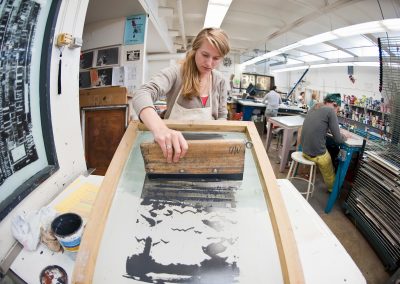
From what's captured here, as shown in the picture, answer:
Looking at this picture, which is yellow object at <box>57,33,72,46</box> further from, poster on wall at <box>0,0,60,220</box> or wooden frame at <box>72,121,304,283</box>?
wooden frame at <box>72,121,304,283</box>

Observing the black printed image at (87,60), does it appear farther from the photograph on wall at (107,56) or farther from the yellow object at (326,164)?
the yellow object at (326,164)

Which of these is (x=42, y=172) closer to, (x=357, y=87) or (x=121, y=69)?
(x=121, y=69)

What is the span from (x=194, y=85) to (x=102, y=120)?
1572mm

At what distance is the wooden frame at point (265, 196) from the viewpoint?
503mm

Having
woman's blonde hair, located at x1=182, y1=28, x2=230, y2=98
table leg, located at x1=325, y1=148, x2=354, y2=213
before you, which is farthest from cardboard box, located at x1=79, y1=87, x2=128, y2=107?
table leg, located at x1=325, y1=148, x2=354, y2=213

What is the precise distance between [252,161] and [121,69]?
2305mm

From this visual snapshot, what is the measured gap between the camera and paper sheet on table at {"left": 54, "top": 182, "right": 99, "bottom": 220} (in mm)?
920

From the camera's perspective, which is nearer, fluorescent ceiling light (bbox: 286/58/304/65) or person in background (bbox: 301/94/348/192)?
person in background (bbox: 301/94/348/192)

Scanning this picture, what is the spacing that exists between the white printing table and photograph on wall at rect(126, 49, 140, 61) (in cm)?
226

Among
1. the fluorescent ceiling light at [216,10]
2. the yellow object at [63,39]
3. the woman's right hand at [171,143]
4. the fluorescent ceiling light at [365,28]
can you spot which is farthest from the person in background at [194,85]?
the fluorescent ceiling light at [365,28]

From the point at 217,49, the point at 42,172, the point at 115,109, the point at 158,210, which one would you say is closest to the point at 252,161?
the point at 158,210

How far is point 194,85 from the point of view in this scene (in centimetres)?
112

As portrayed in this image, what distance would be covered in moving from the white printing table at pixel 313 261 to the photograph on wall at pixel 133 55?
7.42 ft

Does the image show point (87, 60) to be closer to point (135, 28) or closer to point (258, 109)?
point (135, 28)
